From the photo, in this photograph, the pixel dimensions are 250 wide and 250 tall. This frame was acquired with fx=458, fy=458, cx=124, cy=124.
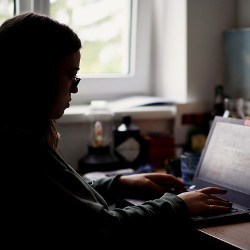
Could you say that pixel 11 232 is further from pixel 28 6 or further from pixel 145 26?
pixel 145 26

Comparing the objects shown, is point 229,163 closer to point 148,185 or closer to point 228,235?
point 148,185

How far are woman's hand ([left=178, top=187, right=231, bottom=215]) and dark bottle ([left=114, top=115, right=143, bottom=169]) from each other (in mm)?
705

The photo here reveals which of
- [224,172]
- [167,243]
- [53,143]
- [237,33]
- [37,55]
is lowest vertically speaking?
[167,243]

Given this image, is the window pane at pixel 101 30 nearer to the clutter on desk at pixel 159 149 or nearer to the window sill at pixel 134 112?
the window sill at pixel 134 112

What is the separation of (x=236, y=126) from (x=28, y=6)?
3.56 ft

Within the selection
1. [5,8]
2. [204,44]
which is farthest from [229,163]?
[5,8]

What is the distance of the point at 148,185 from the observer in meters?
1.42

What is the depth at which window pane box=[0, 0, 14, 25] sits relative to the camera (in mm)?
1986

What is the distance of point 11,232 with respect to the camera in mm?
961

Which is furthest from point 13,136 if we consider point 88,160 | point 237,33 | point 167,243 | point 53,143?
point 237,33

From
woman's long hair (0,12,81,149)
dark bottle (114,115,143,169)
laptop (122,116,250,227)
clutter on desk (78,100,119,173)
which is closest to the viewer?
woman's long hair (0,12,81,149)

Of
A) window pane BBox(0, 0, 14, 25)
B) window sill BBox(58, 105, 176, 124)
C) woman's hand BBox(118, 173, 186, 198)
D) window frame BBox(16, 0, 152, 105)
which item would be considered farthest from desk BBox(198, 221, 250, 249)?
window pane BBox(0, 0, 14, 25)

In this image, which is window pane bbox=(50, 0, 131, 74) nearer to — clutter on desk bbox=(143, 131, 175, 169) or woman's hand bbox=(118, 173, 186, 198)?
clutter on desk bbox=(143, 131, 175, 169)

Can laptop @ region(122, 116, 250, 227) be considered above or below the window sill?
below
